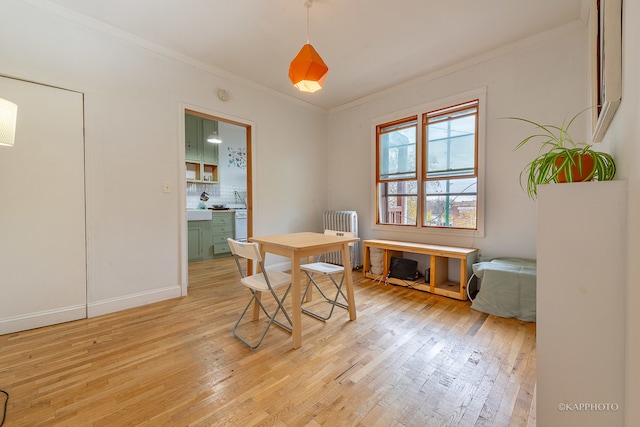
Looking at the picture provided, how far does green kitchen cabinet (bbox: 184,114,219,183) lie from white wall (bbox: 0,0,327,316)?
233 centimetres

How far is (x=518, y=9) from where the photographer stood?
2.42 meters

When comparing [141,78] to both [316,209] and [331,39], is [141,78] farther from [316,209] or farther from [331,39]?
[316,209]

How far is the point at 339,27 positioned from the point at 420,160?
199cm

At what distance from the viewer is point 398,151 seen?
13.4ft

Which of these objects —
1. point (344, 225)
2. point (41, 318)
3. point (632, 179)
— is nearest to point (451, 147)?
point (344, 225)

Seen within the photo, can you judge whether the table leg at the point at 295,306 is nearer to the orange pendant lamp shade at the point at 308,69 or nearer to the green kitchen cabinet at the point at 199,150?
the orange pendant lamp shade at the point at 308,69

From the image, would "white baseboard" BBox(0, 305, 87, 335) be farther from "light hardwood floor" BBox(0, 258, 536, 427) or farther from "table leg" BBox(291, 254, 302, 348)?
"table leg" BBox(291, 254, 302, 348)

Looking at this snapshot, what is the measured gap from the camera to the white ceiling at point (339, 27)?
7.70 feet

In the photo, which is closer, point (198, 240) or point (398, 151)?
point (398, 151)

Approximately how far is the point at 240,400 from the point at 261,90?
12.5 feet

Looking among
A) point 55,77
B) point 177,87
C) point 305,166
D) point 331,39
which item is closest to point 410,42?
point 331,39

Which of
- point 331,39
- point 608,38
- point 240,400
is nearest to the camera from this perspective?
point 608,38

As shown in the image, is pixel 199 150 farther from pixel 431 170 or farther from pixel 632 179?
pixel 632 179

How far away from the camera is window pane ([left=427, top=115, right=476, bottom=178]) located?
11.0 feet
